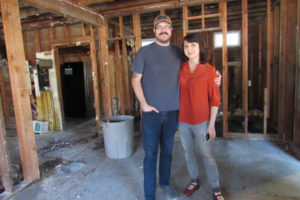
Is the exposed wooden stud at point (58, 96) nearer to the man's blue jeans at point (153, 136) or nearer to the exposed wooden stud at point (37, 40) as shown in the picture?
the exposed wooden stud at point (37, 40)

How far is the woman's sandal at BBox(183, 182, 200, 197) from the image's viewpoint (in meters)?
1.97

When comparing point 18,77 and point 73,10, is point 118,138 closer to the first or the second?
point 18,77

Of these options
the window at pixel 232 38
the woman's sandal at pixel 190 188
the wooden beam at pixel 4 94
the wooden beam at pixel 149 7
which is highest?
the wooden beam at pixel 149 7

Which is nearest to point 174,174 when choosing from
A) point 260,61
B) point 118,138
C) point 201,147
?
point 201,147

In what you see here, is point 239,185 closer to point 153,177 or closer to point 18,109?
point 153,177

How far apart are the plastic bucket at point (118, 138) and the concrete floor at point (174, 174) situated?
0.33 feet

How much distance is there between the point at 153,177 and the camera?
5.92ft

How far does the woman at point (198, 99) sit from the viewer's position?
5.55 feet

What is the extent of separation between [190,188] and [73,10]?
2.79 metres

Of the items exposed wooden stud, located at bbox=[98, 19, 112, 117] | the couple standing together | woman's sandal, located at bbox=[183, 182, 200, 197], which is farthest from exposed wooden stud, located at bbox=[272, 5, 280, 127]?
exposed wooden stud, located at bbox=[98, 19, 112, 117]

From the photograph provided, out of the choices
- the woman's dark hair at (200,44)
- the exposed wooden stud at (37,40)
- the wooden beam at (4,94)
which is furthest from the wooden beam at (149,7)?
the wooden beam at (4,94)

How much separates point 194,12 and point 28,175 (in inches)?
172

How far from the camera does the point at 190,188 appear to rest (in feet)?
6.56

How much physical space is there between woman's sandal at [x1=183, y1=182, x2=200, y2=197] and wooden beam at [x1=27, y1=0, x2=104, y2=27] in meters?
A: 2.58
